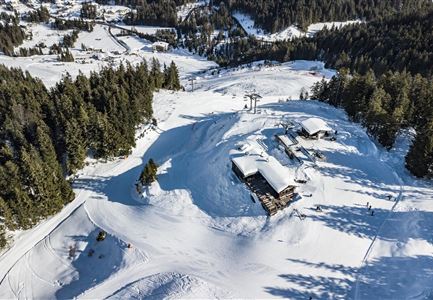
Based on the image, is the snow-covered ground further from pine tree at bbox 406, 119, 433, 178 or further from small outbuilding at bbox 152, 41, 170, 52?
pine tree at bbox 406, 119, 433, 178

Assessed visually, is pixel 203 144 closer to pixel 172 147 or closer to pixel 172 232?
pixel 172 147

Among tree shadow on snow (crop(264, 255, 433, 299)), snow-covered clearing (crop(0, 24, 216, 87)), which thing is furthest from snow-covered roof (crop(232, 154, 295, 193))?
snow-covered clearing (crop(0, 24, 216, 87))

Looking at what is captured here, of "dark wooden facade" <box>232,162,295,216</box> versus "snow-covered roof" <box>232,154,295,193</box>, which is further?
"snow-covered roof" <box>232,154,295,193</box>

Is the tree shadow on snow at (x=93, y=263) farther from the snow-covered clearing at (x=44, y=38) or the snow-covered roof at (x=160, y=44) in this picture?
the snow-covered clearing at (x=44, y=38)

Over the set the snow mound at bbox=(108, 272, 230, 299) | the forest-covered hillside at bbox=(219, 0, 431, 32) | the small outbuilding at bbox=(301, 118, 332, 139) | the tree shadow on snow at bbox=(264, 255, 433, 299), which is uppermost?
the forest-covered hillside at bbox=(219, 0, 431, 32)

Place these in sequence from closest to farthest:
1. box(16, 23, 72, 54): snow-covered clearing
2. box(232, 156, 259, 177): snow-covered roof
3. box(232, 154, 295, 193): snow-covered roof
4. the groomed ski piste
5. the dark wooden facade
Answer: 1. the groomed ski piste
2. the dark wooden facade
3. box(232, 154, 295, 193): snow-covered roof
4. box(232, 156, 259, 177): snow-covered roof
5. box(16, 23, 72, 54): snow-covered clearing

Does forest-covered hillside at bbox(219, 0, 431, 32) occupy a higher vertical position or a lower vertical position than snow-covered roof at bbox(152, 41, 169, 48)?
higher
